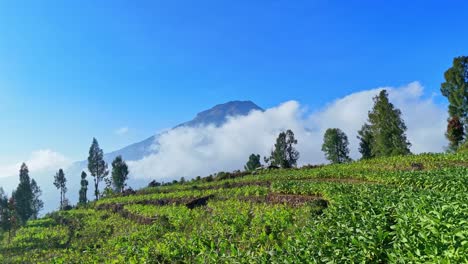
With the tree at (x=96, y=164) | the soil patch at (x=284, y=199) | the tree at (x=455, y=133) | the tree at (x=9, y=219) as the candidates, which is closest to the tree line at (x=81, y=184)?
the tree at (x=96, y=164)

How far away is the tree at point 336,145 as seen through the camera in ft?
276

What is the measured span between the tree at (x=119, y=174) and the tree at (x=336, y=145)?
5510cm

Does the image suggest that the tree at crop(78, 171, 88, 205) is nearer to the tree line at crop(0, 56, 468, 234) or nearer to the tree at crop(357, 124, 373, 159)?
the tree line at crop(0, 56, 468, 234)

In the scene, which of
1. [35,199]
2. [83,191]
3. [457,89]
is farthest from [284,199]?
[35,199]

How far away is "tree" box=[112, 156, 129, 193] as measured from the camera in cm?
9838

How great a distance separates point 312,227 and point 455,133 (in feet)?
156

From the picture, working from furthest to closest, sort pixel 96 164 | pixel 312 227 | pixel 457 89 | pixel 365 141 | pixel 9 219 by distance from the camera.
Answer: pixel 96 164
pixel 365 141
pixel 457 89
pixel 9 219
pixel 312 227

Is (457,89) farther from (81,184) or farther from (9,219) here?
(81,184)

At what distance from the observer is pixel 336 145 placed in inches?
3332

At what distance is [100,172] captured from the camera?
305 ft

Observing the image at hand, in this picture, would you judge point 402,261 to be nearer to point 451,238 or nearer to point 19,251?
point 451,238

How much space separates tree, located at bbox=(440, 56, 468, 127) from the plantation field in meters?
26.5

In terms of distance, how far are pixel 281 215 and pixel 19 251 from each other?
26.9 metres

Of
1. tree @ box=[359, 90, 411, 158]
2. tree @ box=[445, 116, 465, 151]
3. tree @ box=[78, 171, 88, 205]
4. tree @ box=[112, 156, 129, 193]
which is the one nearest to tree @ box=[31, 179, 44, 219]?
tree @ box=[78, 171, 88, 205]
